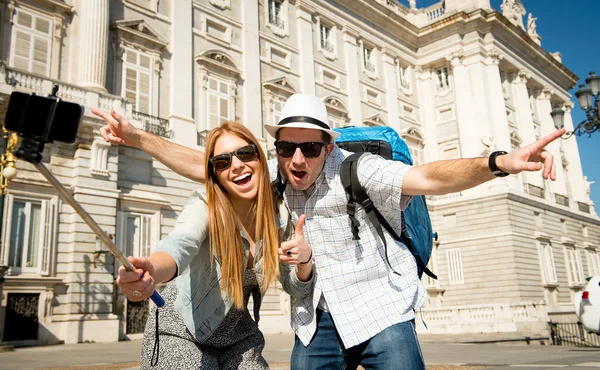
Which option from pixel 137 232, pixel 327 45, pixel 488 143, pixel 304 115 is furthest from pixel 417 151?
pixel 304 115

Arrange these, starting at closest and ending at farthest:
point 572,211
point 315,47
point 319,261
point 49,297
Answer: point 319,261 < point 49,297 < point 315,47 < point 572,211

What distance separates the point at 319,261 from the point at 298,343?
0.46 meters

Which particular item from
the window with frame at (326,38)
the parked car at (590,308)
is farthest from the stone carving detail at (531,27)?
the parked car at (590,308)

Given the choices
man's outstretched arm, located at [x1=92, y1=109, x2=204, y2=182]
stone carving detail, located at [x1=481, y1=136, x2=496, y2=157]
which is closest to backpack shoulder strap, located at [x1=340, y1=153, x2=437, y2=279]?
man's outstretched arm, located at [x1=92, y1=109, x2=204, y2=182]

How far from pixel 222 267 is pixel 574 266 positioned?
34.1 metres

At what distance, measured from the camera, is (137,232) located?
16078 millimetres

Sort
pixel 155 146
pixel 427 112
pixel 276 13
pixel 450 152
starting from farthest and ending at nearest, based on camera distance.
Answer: pixel 427 112
pixel 450 152
pixel 276 13
pixel 155 146

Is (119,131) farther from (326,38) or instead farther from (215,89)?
(326,38)

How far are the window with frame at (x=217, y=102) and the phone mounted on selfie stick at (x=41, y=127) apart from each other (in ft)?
59.4

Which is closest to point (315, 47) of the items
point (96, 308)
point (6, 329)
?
point (96, 308)

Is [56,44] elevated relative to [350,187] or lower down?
elevated

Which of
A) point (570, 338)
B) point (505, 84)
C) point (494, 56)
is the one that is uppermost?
point (494, 56)

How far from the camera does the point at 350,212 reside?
255 cm

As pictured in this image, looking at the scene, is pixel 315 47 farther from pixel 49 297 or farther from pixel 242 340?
pixel 242 340
